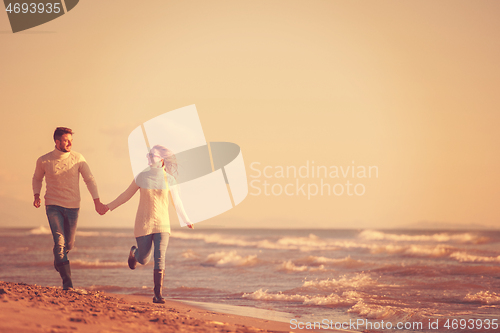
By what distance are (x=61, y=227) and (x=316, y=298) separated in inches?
215

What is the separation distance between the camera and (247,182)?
68.0 ft

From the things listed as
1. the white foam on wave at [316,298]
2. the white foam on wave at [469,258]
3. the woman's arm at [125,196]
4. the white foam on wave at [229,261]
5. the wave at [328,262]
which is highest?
the woman's arm at [125,196]

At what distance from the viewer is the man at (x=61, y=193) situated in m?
5.24

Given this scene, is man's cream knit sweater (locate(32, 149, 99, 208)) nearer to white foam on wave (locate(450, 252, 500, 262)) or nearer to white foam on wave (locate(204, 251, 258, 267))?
white foam on wave (locate(204, 251, 258, 267))

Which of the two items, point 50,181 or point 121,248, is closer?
point 50,181

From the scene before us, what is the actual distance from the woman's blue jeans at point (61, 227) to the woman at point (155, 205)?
0.49 meters

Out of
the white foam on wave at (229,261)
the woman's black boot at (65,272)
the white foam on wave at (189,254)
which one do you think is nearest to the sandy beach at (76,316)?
the woman's black boot at (65,272)

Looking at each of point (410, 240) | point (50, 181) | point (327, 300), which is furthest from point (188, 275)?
point (410, 240)

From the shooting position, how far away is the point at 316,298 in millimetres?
8766

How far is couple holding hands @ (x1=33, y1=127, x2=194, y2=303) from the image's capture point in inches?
208

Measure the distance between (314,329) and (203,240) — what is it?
20.6 meters

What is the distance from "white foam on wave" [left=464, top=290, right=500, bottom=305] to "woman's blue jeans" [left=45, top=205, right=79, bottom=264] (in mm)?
7996

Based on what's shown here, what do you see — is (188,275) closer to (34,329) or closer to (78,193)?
(78,193)

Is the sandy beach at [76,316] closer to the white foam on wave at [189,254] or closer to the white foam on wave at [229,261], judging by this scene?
the white foam on wave at [229,261]
